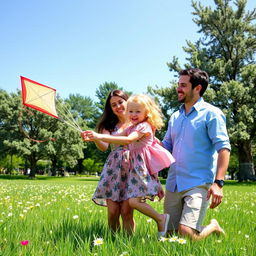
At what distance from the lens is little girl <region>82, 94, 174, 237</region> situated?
3.72m

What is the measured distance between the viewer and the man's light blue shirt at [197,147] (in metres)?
3.76

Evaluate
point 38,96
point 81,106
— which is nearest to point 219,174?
point 38,96

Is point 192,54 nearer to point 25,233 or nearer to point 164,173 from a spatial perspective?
point 164,173

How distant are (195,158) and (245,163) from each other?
98.1 ft

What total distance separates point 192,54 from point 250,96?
7452 millimetres

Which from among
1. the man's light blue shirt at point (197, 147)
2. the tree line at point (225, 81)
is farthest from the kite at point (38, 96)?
the tree line at point (225, 81)

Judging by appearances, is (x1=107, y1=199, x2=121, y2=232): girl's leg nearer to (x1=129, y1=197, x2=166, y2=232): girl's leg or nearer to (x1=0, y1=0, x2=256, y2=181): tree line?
(x1=129, y1=197, x2=166, y2=232): girl's leg

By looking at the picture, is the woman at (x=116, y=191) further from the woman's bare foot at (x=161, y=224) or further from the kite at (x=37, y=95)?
the kite at (x=37, y=95)

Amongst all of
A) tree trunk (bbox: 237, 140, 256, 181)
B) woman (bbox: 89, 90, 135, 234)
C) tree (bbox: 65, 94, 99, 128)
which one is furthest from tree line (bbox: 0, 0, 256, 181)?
tree (bbox: 65, 94, 99, 128)

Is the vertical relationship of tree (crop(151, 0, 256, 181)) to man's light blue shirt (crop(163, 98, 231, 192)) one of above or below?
above

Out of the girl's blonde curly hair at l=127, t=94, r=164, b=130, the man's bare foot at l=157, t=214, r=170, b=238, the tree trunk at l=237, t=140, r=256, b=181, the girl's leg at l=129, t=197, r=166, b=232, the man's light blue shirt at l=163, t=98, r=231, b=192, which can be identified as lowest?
the tree trunk at l=237, t=140, r=256, b=181

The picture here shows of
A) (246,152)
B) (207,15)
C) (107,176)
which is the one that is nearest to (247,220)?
(107,176)

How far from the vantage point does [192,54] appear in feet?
107

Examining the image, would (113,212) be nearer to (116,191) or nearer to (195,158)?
(116,191)
